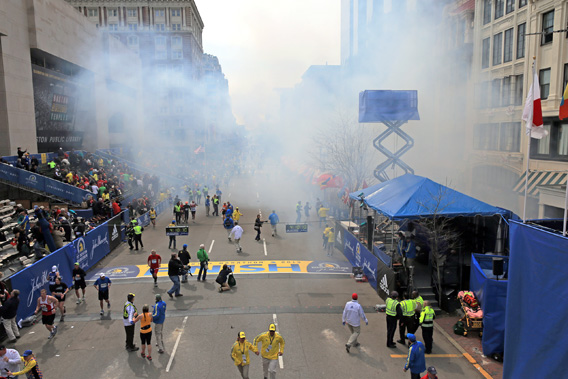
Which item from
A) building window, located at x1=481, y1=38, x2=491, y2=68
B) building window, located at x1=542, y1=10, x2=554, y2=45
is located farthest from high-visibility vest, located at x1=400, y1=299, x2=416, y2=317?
building window, located at x1=481, y1=38, x2=491, y2=68

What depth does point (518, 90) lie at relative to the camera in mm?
24516

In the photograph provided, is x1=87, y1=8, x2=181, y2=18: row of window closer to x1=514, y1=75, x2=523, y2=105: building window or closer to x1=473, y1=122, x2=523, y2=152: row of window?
x1=473, y1=122, x2=523, y2=152: row of window

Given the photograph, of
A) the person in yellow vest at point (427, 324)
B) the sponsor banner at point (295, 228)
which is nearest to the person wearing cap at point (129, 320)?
the person in yellow vest at point (427, 324)

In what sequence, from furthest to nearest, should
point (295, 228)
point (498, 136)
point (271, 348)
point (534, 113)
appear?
point (498, 136) < point (295, 228) < point (534, 113) < point (271, 348)

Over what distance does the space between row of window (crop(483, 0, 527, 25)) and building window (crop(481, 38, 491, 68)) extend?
1.16 metres

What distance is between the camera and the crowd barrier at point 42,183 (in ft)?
62.2

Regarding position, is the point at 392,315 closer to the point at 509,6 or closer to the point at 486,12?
the point at 509,6

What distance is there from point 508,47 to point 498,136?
515 centimetres

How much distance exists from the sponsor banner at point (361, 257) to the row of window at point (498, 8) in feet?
56.1

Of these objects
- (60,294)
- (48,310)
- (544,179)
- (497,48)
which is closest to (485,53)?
(497,48)

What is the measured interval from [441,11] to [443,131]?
832 centimetres

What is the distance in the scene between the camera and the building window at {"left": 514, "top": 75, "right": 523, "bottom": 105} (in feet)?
79.7

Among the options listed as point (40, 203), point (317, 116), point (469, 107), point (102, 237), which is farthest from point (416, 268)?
point (317, 116)

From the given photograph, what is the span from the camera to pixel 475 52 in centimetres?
2838
